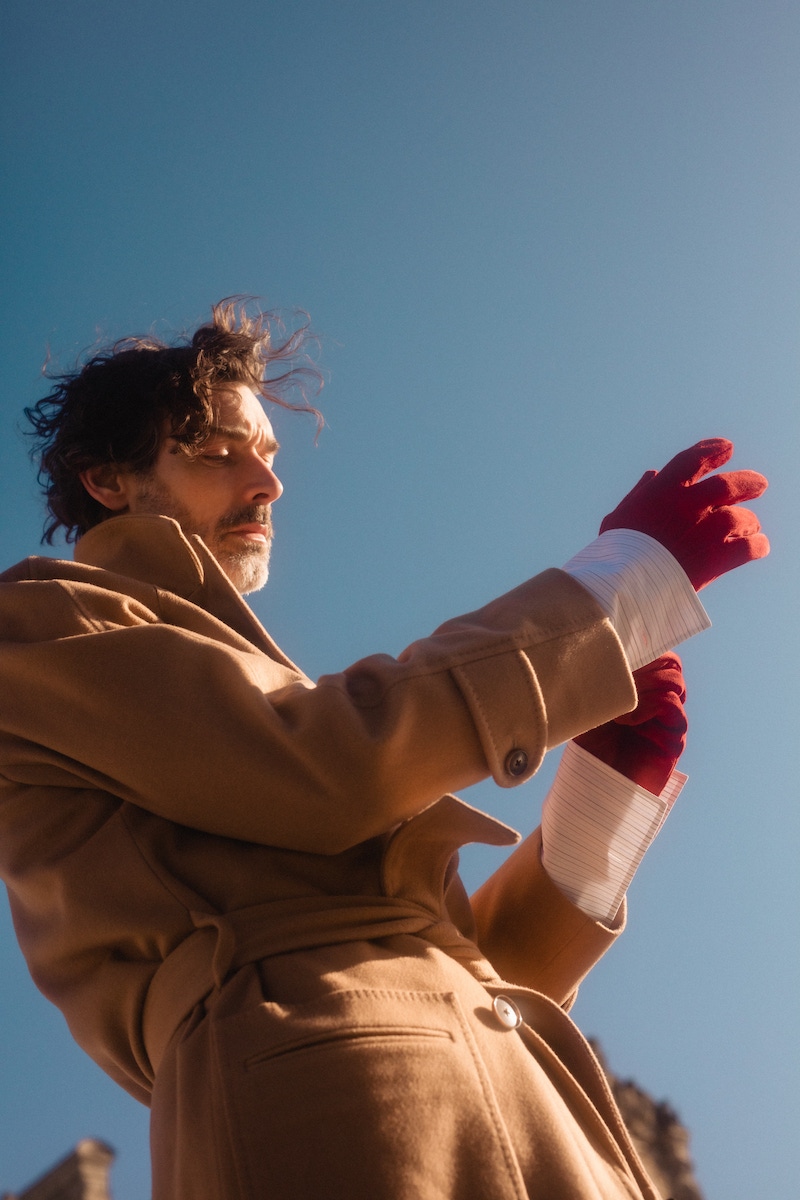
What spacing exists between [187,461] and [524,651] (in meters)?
1.62

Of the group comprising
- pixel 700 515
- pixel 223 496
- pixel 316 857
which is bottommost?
pixel 316 857

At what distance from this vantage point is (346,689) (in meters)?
2.01

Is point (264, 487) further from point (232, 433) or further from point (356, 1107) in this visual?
point (356, 1107)

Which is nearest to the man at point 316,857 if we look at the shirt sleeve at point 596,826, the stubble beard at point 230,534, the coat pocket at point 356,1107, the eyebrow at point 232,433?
the coat pocket at point 356,1107

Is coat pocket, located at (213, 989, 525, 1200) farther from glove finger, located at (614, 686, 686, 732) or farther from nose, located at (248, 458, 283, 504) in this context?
nose, located at (248, 458, 283, 504)

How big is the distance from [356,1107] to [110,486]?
90.6 inches

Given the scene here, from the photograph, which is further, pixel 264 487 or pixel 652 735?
pixel 264 487

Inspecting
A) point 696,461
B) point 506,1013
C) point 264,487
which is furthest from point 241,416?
point 506,1013

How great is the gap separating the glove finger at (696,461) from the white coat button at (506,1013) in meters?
1.12

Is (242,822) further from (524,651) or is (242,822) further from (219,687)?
(524,651)

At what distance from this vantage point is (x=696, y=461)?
235 centimetres

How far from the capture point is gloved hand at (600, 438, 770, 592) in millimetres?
2260

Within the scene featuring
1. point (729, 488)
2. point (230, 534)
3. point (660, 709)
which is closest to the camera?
point (729, 488)

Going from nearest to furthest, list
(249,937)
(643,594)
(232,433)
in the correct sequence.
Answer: (249,937) → (643,594) → (232,433)
